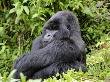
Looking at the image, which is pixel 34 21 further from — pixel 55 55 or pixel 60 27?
pixel 55 55

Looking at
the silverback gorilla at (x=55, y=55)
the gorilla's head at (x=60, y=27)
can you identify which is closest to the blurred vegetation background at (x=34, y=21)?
the gorilla's head at (x=60, y=27)

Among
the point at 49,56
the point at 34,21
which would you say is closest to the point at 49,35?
the point at 49,56

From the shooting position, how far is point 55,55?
4.19 metres

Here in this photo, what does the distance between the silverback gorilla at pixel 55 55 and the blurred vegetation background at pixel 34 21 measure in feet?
4.85

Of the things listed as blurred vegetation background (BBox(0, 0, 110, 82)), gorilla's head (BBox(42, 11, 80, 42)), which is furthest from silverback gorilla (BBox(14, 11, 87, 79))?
blurred vegetation background (BBox(0, 0, 110, 82))

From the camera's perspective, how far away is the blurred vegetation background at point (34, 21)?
605 centimetres

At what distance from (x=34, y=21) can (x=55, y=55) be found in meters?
2.02

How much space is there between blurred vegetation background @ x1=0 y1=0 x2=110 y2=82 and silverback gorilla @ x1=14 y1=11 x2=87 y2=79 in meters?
1.48

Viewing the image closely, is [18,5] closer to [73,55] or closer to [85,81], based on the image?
[73,55]

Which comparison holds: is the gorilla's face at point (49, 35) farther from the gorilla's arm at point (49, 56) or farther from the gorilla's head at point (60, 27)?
the gorilla's arm at point (49, 56)

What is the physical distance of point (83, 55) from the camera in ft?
14.5

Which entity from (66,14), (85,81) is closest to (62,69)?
(66,14)

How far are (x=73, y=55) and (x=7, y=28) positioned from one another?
8.42ft

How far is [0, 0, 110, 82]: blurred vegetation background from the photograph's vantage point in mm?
6051
